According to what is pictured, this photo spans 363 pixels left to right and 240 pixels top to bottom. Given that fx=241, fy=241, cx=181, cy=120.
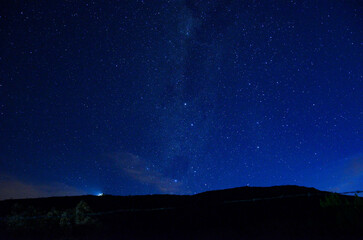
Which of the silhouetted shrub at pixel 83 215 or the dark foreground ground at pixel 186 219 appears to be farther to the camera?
the silhouetted shrub at pixel 83 215

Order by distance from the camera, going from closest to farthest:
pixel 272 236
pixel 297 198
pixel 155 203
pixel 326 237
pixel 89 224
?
pixel 326 237 → pixel 272 236 → pixel 89 224 → pixel 297 198 → pixel 155 203

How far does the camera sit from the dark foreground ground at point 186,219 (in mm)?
7488

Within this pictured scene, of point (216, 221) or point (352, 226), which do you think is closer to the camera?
point (352, 226)

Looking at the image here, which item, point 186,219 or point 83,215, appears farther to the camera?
point 186,219

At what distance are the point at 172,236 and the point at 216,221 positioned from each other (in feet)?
5.43

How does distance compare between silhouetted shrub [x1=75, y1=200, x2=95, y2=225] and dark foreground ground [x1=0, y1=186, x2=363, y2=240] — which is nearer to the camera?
dark foreground ground [x1=0, y1=186, x2=363, y2=240]

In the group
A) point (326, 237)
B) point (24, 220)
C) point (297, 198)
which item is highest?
point (297, 198)

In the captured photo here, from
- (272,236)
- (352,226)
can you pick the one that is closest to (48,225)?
(272,236)

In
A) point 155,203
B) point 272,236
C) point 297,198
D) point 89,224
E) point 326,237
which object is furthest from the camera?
point 155,203

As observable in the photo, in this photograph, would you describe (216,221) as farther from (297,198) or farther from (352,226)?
(352,226)

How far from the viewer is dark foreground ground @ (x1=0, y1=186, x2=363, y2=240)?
749 centimetres

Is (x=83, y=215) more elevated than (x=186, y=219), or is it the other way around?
(x=83, y=215)

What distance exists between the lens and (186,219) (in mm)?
8430

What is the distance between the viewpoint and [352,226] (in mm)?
7043
